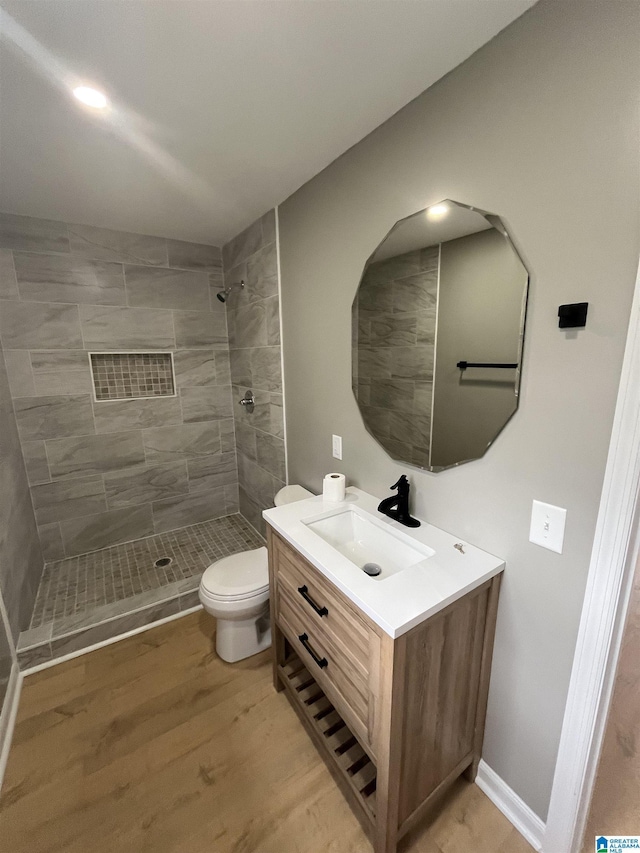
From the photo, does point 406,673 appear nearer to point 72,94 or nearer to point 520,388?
point 520,388

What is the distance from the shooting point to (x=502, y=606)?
3.68 feet

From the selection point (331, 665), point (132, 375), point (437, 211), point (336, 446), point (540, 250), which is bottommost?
point (331, 665)

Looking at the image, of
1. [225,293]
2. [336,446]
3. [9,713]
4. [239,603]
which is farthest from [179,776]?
[225,293]

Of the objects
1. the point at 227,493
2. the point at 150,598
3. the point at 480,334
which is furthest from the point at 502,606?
the point at 227,493

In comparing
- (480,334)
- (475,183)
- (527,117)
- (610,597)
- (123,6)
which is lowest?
(610,597)

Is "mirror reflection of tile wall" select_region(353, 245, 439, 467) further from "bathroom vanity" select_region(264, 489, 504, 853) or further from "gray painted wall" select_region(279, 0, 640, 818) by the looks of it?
"bathroom vanity" select_region(264, 489, 504, 853)

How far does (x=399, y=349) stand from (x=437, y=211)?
480mm

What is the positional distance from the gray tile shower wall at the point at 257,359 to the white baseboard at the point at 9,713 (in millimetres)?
1532

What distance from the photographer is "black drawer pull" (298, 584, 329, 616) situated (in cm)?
113

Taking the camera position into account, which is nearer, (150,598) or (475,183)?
(475,183)

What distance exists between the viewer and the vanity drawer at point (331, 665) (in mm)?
1029

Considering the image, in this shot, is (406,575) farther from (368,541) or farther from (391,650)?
(368,541)

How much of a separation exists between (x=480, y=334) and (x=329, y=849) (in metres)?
1.72

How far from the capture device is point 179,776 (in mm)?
1302
